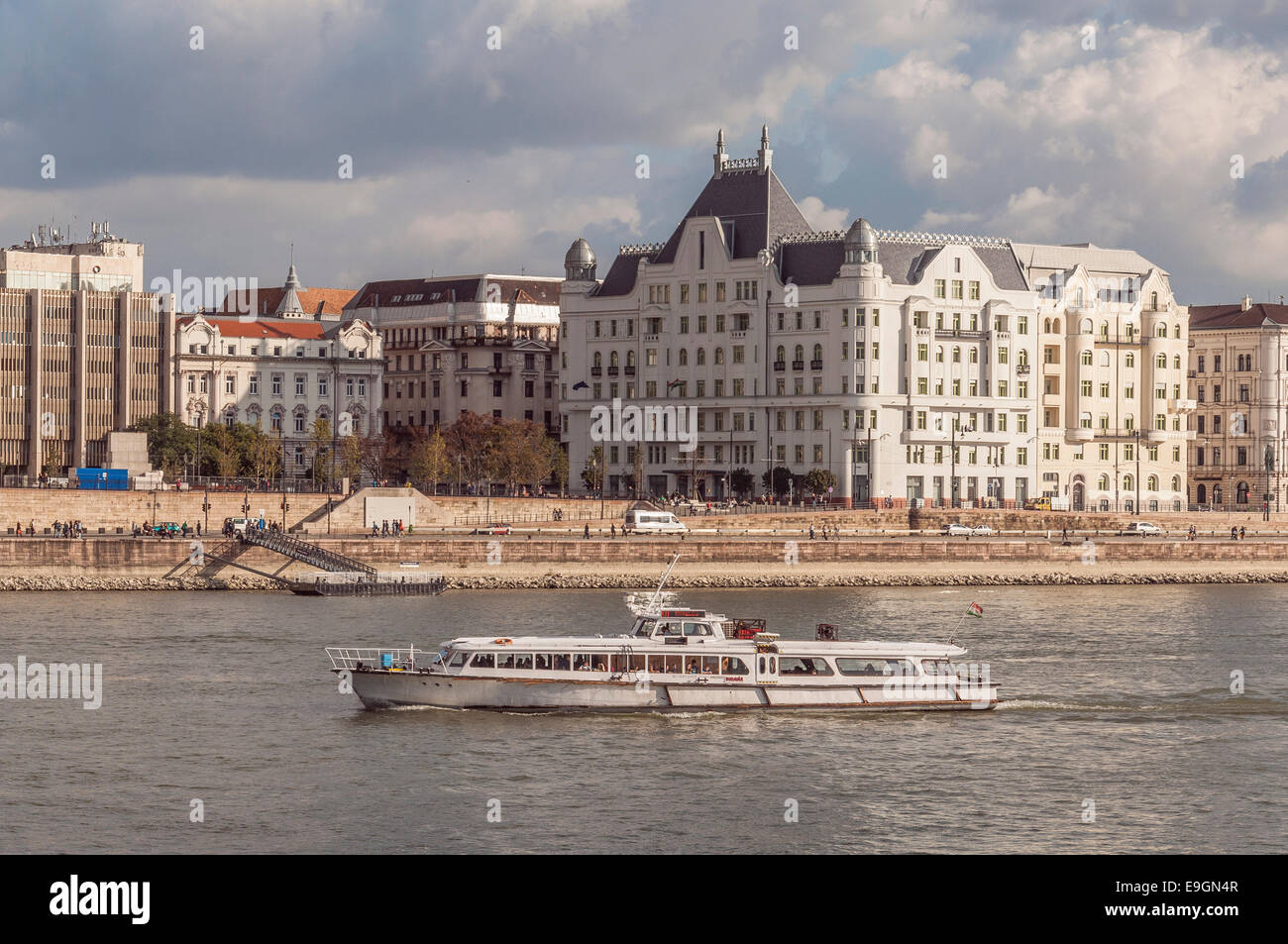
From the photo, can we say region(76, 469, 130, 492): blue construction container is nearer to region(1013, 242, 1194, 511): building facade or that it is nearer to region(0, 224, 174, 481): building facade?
region(0, 224, 174, 481): building facade

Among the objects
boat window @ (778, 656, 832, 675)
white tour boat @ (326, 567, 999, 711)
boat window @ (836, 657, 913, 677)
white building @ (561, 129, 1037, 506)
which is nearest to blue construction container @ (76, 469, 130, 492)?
white building @ (561, 129, 1037, 506)

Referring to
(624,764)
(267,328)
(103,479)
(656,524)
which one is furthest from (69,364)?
(624,764)

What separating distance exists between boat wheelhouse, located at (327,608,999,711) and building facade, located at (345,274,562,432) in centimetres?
12255

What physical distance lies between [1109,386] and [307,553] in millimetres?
80653

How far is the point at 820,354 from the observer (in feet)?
482

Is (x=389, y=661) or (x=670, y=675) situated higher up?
(x=389, y=661)

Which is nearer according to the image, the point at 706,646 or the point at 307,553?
the point at 706,646

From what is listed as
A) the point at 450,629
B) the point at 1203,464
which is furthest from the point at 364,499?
the point at 1203,464

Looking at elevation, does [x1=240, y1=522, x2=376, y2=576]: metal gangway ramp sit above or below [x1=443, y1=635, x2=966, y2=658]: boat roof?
above

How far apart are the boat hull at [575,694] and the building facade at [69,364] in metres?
114

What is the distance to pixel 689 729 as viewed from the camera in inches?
2162

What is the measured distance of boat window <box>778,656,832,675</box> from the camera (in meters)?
57.8

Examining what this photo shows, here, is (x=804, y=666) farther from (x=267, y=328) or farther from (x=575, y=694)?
(x=267, y=328)

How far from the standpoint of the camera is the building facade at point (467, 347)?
18162 centimetres
